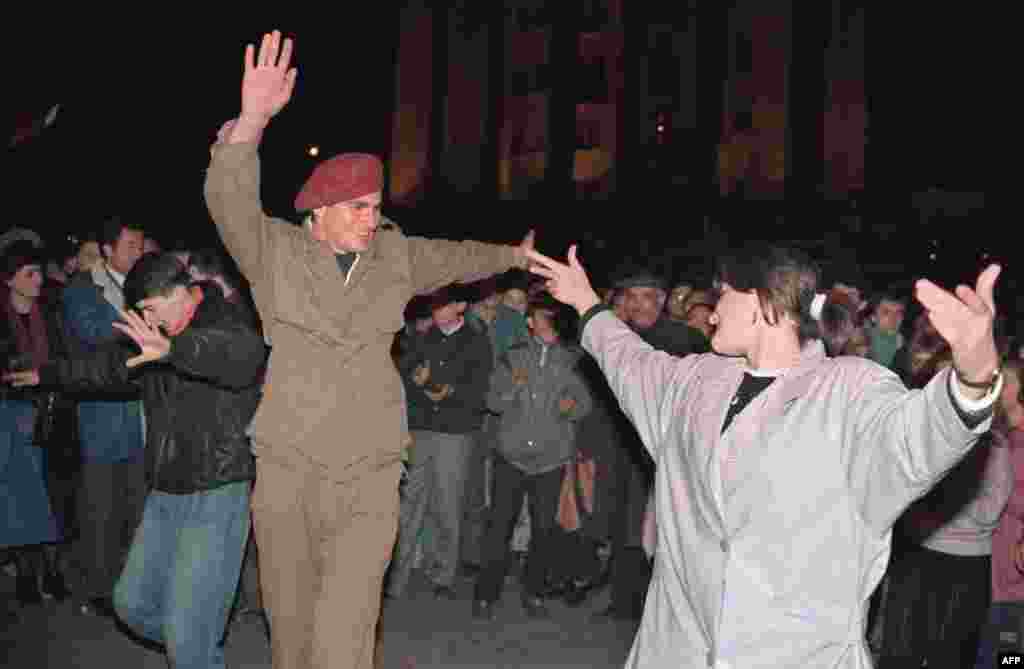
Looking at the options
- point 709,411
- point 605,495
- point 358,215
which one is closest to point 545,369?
point 605,495

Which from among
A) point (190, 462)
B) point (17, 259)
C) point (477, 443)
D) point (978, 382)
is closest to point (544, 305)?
point (477, 443)

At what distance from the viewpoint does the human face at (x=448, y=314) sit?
9.17 m

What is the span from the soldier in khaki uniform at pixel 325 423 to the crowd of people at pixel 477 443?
1 cm

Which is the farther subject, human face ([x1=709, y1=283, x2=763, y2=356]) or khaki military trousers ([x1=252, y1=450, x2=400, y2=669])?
khaki military trousers ([x1=252, y1=450, x2=400, y2=669])

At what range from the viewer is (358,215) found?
18.4 ft

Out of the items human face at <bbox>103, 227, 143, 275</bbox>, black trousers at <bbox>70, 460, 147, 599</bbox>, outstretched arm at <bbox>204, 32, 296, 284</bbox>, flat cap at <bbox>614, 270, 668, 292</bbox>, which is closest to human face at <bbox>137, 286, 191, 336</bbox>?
outstretched arm at <bbox>204, 32, 296, 284</bbox>

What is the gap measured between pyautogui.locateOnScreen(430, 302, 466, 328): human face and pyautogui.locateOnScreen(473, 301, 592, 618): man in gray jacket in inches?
23.2

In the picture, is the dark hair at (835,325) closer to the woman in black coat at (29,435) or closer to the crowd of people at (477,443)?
the crowd of people at (477,443)

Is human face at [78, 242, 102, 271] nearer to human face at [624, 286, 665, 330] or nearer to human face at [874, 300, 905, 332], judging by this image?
human face at [624, 286, 665, 330]

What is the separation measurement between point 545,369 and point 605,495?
3.21 feet

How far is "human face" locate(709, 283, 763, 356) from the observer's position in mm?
3887

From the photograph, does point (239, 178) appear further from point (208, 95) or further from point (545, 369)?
point (208, 95)

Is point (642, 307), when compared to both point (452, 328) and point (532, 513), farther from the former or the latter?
point (532, 513)

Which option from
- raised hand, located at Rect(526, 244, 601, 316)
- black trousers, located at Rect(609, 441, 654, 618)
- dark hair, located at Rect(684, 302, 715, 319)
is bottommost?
black trousers, located at Rect(609, 441, 654, 618)
